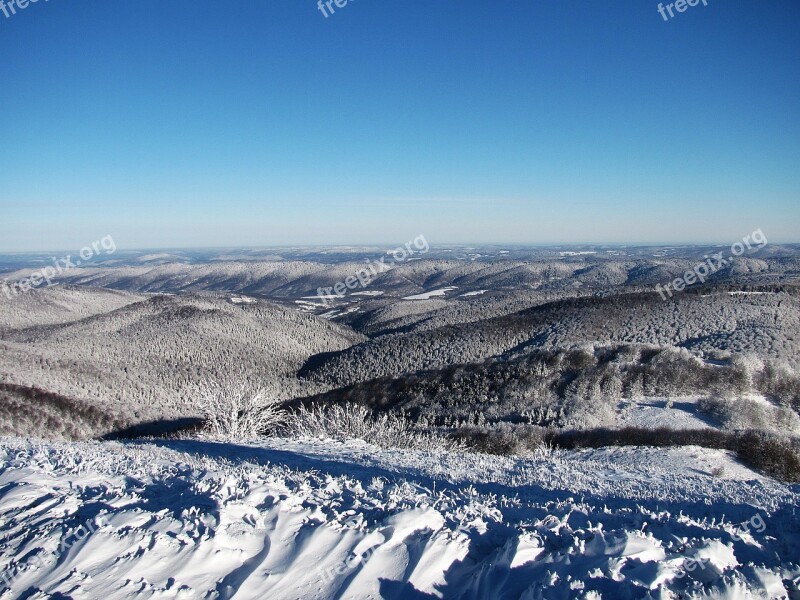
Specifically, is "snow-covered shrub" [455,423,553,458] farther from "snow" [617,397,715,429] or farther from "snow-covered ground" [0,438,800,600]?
"snow-covered ground" [0,438,800,600]

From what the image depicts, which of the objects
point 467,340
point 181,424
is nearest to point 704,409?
point 467,340

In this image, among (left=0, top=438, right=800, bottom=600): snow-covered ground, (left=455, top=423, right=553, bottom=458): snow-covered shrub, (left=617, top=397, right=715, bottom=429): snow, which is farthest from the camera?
(left=617, top=397, right=715, bottom=429): snow

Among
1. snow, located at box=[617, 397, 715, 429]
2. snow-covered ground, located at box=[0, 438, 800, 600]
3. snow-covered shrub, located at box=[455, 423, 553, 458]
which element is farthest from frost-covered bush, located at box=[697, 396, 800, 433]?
snow-covered ground, located at box=[0, 438, 800, 600]

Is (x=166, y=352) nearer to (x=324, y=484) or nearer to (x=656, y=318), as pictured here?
(x=656, y=318)

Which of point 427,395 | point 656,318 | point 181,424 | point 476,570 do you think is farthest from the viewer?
point 656,318

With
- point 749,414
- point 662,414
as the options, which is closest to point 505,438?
point 662,414

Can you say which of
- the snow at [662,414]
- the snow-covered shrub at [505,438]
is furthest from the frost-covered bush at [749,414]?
the snow-covered shrub at [505,438]

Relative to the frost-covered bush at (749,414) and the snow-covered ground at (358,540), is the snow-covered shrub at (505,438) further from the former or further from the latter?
the snow-covered ground at (358,540)

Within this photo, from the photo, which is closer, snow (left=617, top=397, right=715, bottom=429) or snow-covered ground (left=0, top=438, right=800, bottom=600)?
snow-covered ground (left=0, top=438, right=800, bottom=600)

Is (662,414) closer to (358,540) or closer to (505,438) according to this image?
(505,438)
